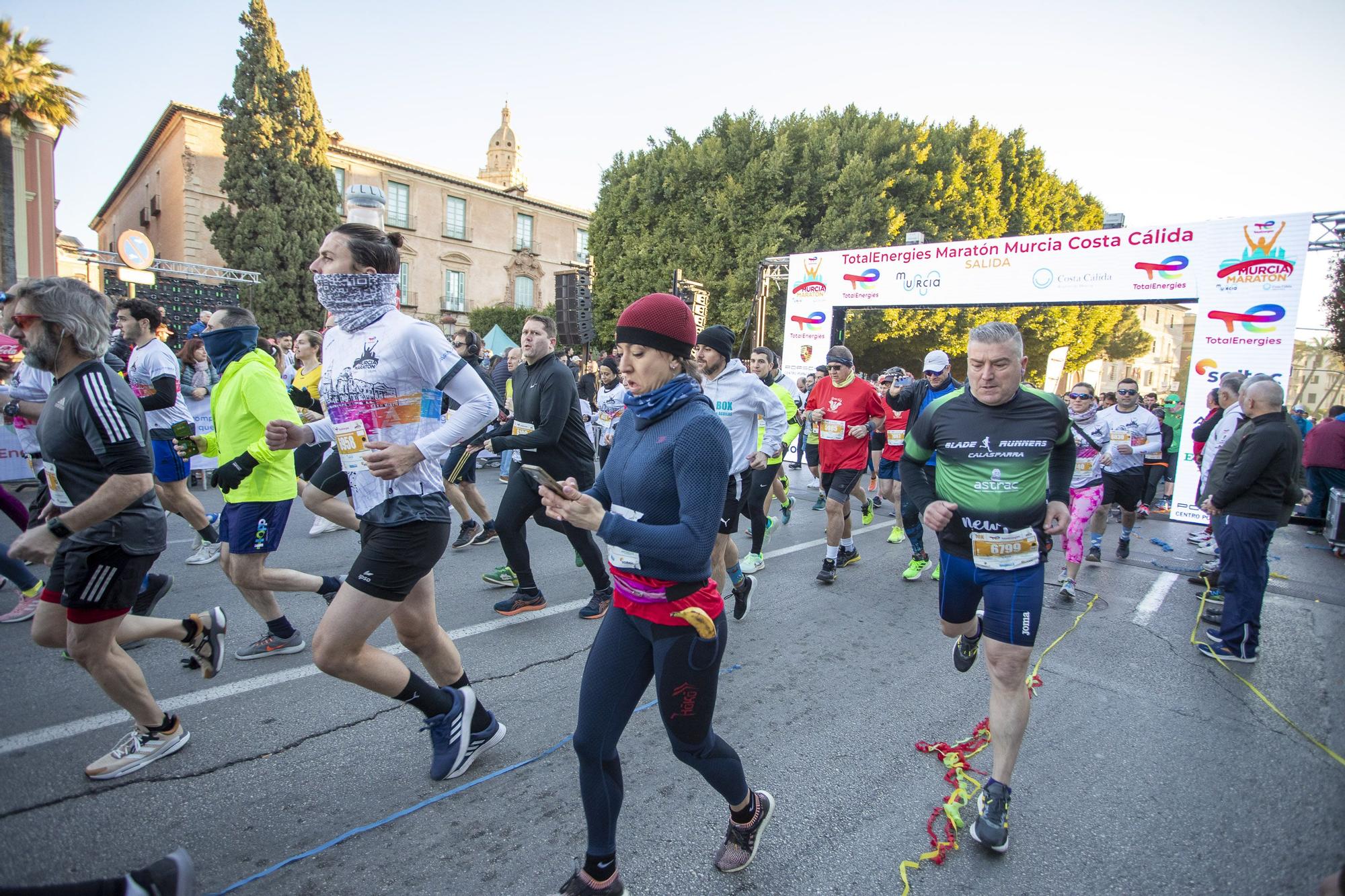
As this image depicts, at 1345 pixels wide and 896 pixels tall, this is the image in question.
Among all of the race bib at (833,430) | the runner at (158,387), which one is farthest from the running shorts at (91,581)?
the race bib at (833,430)

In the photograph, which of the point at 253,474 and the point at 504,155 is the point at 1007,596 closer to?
the point at 253,474

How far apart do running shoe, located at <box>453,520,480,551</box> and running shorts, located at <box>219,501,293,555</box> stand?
2.95 meters

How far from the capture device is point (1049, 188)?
97.2 ft

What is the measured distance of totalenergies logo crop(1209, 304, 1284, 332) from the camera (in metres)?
11.4

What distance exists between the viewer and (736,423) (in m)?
5.43

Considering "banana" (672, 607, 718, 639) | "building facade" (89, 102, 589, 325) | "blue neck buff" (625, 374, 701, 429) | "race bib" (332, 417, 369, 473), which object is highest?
"building facade" (89, 102, 589, 325)

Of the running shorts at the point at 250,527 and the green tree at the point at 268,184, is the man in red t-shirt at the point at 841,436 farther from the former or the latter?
the green tree at the point at 268,184

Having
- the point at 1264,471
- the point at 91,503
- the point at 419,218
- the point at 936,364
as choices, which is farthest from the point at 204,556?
the point at 419,218

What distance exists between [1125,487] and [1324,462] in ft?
15.8

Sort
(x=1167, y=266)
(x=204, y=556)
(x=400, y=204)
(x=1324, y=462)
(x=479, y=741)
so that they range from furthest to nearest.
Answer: (x=400, y=204) < (x=1167, y=266) < (x=1324, y=462) < (x=204, y=556) < (x=479, y=741)

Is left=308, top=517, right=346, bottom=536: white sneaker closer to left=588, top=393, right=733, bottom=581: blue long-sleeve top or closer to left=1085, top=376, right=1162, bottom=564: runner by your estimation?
left=588, top=393, right=733, bottom=581: blue long-sleeve top

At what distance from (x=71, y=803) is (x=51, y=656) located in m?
1.83

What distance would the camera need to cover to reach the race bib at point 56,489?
2854 mm

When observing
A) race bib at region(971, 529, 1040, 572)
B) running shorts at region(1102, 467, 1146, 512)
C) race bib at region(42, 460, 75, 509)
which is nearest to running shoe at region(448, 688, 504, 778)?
race bib at region(42, 460, 75, 509)
